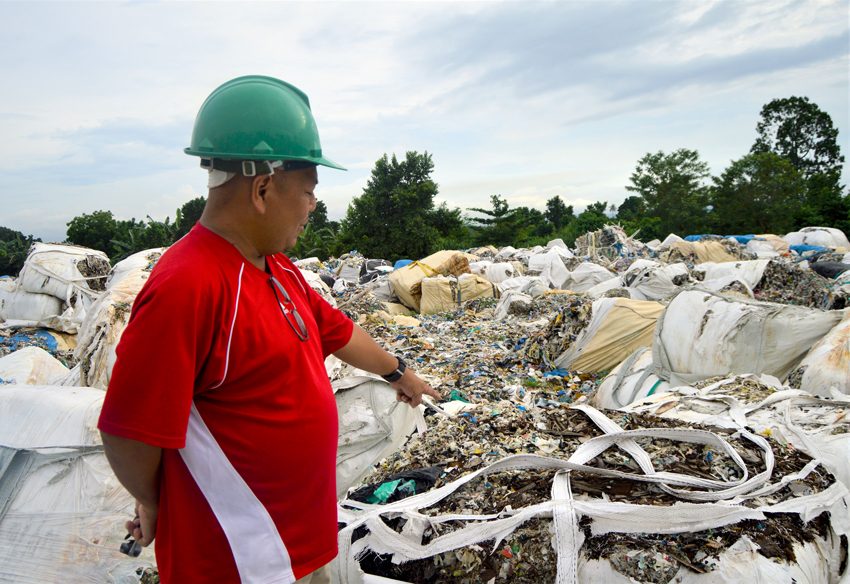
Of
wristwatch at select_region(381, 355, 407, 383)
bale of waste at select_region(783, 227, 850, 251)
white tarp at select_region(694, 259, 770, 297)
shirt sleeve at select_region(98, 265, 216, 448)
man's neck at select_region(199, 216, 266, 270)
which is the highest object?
man's neck at select_region(199, 216, 266, 270)

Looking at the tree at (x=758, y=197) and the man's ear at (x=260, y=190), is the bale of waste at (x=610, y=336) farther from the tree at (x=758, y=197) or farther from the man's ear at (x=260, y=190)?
the tree at (x=758, y=197)

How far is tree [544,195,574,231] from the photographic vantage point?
1497 inches

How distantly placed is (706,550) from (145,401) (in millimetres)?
1392

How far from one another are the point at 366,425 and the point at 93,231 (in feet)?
86.1

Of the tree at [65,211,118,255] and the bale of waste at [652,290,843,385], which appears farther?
the tree at [65,211,118,255]

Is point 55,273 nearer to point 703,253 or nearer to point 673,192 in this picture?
point 703,253

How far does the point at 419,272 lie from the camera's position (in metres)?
10.6

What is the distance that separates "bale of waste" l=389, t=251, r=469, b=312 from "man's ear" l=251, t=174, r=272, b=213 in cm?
907

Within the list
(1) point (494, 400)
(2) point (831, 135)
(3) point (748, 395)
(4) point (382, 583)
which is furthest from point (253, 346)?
(2) point (831, 135)

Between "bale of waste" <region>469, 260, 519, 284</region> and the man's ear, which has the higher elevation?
the man's ear

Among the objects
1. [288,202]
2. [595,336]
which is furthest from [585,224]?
[288,202]

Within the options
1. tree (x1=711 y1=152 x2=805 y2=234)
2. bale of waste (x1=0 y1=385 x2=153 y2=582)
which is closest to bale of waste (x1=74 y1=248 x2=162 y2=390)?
bale of waste (x1=0 y1=385 x2=153 y2=582)

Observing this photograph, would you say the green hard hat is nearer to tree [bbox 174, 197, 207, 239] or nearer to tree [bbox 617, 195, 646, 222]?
tree [bbox 174, 197, 207, 239]

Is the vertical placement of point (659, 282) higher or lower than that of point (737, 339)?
lower
